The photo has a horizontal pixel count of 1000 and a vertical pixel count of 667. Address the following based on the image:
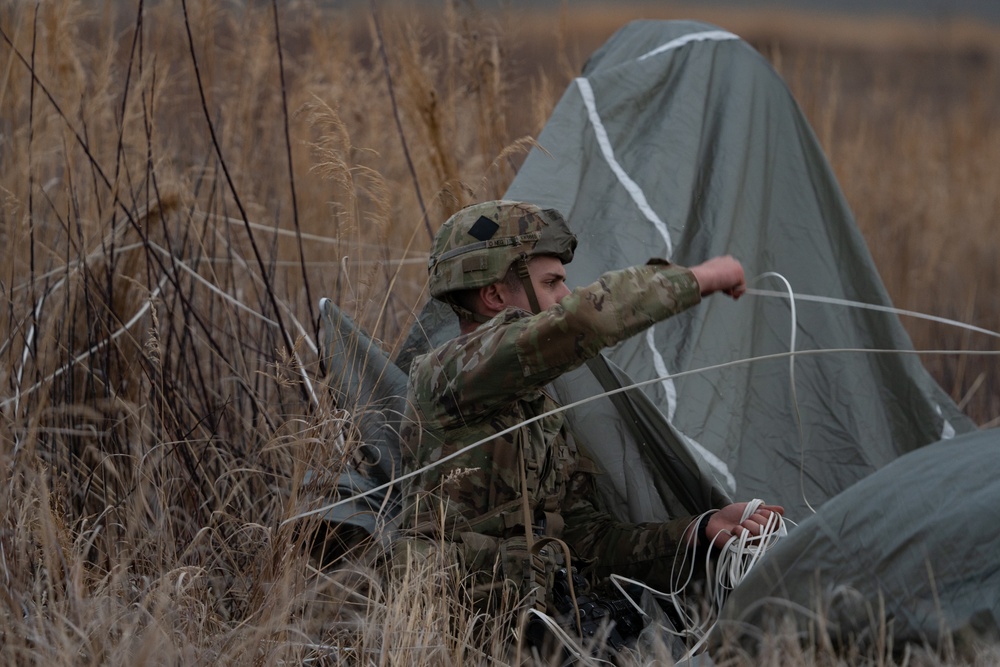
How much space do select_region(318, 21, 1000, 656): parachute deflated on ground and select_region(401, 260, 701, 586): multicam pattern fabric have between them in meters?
0.40

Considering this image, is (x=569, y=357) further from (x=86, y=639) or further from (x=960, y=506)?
(x=86, y=639)

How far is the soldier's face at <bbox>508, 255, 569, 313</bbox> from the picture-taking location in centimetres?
207

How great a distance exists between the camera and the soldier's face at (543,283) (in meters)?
2.07

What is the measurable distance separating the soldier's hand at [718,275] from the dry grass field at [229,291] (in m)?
0.50

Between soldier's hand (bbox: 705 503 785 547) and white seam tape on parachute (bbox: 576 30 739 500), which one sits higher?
white seam tape on parachute (bbox: 576 30 739 500)

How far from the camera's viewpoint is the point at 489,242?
2043 mm

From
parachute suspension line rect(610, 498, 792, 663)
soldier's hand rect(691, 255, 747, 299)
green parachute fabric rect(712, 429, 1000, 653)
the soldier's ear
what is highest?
soldier's hand rect(691, 255, 747, 299)

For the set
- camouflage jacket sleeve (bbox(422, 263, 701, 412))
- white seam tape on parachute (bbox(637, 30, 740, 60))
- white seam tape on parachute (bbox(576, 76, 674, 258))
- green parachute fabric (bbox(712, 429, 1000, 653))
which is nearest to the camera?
green parachute fabric (bbox(712, 429, 1000, 653))

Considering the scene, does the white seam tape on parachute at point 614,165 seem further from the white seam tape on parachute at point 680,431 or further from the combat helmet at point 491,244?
the combat helmet at point 491,244

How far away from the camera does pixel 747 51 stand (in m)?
3.08

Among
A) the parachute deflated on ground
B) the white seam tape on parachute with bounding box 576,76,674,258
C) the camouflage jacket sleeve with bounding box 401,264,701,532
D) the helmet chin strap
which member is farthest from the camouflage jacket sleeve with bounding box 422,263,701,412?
the white seam tape on parachute with bounding box 576,76,674,258

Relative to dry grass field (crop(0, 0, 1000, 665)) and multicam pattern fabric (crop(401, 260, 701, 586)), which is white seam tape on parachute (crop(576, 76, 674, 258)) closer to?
dry grass field (crop(0, 0, 1000, 665))

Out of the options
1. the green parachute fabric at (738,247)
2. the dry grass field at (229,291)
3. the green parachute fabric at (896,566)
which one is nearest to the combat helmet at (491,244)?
the dry grass field at (229,291)

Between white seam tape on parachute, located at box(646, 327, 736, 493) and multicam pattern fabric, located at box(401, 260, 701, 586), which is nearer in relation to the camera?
multicam pattern fabric, located at box(401, 260, 701, 586)
